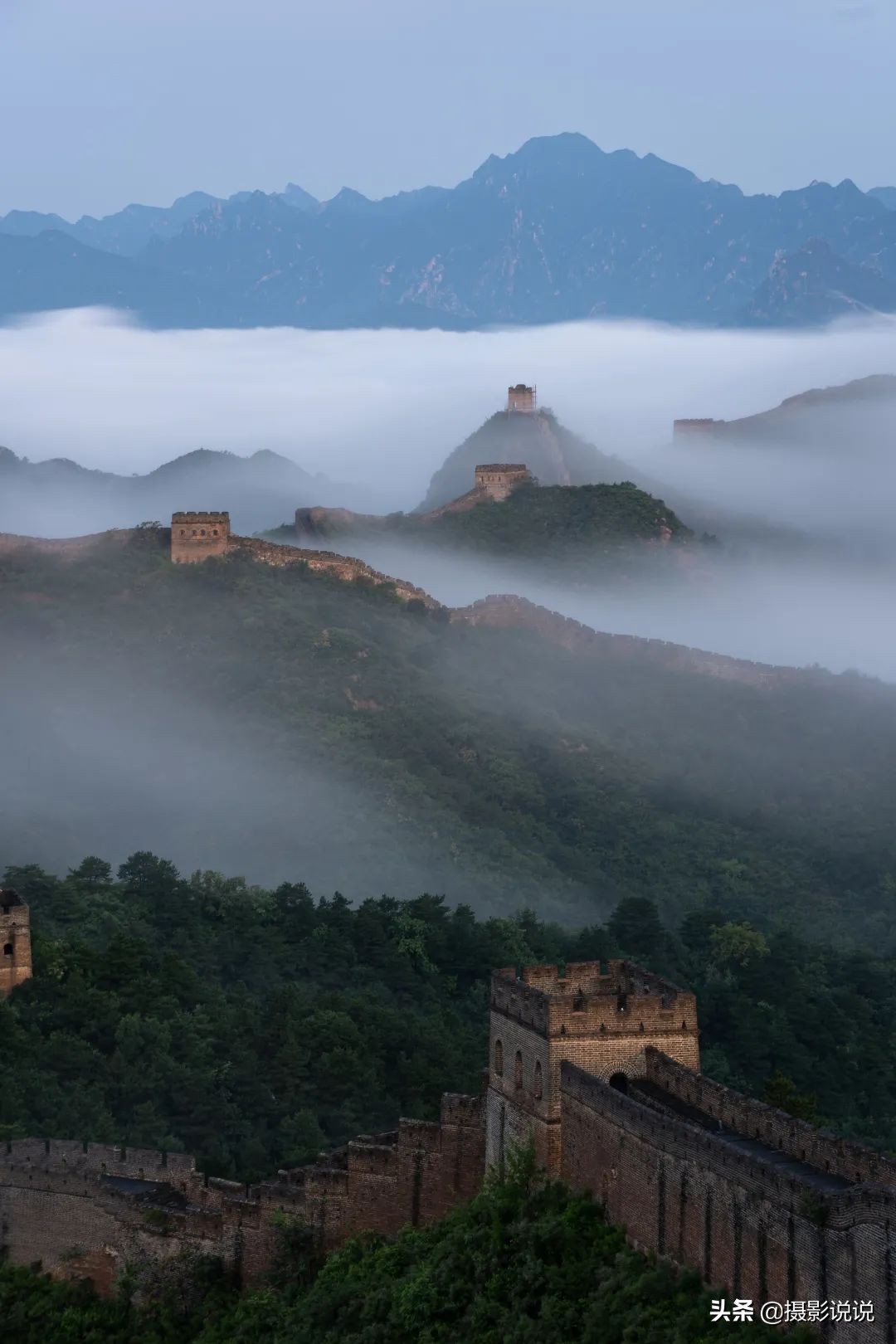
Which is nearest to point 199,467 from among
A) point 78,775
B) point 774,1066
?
point 78,775

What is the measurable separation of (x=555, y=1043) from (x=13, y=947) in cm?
2421

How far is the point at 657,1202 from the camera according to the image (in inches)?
1774

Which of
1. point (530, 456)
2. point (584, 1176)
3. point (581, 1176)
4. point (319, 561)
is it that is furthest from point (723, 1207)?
point (530, 456)

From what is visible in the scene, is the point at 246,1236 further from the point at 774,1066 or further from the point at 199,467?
the point at 199,467

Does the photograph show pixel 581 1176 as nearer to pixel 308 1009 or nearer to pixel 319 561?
pixel 308 1009

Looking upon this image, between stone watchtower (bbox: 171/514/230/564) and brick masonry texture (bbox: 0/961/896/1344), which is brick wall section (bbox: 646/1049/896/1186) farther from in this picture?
stone watchtower (bbox: 171/514/230/564)

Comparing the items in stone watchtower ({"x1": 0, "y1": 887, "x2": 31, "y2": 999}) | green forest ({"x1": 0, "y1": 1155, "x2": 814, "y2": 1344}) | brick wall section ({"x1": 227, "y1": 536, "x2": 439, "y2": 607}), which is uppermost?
brick wall section ({"x1": 227, "y1": 536, "x2": 439, "y2": 607})

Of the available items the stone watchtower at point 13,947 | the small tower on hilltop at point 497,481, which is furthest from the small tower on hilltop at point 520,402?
the stone watchtower at point 13,947

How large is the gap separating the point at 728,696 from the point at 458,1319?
79.9 metres

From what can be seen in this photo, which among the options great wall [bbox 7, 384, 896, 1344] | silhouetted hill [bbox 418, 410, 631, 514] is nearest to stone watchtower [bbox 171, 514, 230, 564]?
silhouetted hill [bbox 418, 410, 631, 514]

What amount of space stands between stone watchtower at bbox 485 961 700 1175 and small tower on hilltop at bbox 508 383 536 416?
367 ft

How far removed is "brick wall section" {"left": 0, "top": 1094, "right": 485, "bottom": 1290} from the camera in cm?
5300

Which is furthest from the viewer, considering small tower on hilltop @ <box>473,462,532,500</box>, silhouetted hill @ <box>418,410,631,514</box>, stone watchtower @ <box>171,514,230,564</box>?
silhouetted hill @ <box>418,410,631,514</box>

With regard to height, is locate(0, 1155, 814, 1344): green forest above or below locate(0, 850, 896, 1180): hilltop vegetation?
below
